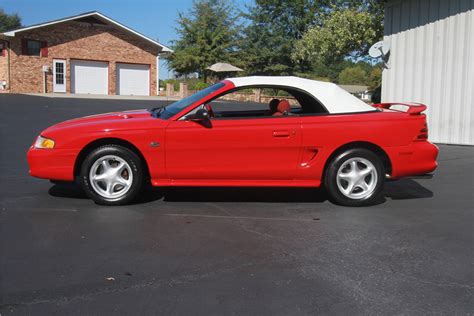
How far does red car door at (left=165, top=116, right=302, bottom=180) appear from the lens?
5.68 metres

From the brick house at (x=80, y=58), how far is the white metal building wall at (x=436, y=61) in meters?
26.7

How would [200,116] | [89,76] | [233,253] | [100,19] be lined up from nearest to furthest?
[233,253], [200,116], [89,76], [100,19]

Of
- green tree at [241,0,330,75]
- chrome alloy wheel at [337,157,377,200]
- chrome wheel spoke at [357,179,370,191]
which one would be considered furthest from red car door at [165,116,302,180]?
green tree at [241,0,330,75]

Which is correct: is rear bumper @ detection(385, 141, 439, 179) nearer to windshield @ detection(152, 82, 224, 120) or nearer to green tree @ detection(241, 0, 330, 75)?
windshield @ detection(152, 82, 224, 120)

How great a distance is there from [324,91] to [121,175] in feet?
8.20

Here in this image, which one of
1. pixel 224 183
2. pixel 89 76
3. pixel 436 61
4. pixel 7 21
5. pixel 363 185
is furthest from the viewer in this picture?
pixel 7 21

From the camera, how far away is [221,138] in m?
5.71

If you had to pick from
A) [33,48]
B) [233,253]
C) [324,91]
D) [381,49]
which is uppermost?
[33,48]

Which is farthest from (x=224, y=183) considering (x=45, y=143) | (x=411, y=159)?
(x=411, y=159)

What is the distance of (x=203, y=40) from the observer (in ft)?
154

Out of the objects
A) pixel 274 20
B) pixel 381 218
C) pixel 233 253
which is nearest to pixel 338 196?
pixel 381 218

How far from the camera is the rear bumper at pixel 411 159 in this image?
5898 mm

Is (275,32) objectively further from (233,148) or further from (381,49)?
(233,148)

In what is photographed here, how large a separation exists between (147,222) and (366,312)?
257 cm
